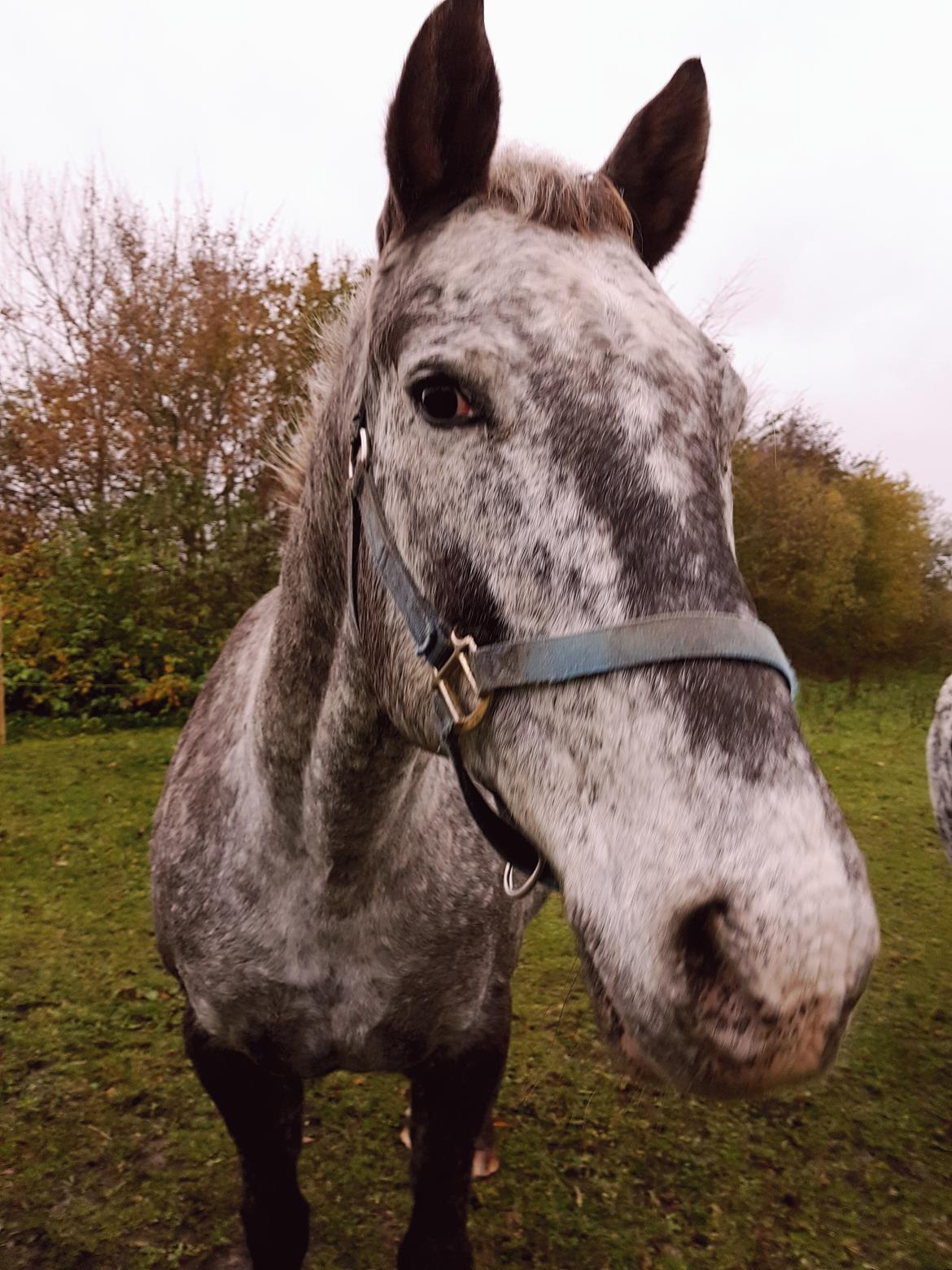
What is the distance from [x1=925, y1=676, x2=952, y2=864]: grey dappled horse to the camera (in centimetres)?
473

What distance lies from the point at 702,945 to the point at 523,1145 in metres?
3.80

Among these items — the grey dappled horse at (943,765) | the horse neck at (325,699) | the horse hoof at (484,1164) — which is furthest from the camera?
the grey dappled horse at (943,765)

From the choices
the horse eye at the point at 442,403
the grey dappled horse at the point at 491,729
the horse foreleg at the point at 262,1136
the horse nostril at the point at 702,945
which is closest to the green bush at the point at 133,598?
the horse foreleg at the point at 262,1136

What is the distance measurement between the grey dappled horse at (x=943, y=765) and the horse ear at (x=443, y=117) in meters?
4.38

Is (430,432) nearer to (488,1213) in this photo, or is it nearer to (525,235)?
(525,235)

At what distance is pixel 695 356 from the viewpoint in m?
1.51

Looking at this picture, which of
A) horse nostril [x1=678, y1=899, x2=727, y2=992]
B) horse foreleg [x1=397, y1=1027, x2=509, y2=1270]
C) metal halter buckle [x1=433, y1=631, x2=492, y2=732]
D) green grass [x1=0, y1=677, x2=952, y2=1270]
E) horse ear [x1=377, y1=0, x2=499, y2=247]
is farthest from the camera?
green grass [x1=0, y1=677, x2=952, y2=1270]

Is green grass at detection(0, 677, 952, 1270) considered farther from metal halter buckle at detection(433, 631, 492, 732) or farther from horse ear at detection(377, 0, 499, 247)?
horse ear at detection(377, 0, 499, 247)

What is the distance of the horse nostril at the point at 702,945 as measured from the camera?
110cm

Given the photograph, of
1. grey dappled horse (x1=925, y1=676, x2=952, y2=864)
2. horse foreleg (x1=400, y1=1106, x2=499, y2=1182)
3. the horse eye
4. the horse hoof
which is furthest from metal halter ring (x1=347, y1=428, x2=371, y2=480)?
grey dappled horse (x1=925, y1=676, x2=952, y2=864)

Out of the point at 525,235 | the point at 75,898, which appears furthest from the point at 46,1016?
the point at 525,235

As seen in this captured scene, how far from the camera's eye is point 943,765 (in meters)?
4.77

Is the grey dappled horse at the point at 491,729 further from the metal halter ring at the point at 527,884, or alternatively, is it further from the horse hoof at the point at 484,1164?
the horse hoof at the point at 484,1164

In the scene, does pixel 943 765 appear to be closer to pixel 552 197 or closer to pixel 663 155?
pixel 663 155
